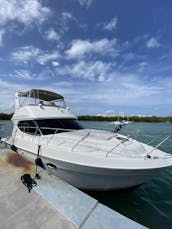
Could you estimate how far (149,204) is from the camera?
491cm

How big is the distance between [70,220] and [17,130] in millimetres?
5287

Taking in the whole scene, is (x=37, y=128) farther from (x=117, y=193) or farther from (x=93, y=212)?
(x=93, y=212)

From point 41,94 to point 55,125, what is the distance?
2.49m

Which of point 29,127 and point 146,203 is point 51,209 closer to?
point 146,203

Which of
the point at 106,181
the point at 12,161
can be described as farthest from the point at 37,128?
the point at 106,181

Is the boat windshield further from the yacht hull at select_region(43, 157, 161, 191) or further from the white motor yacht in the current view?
the yacht hull at select_region(43, 157, 161, 191)

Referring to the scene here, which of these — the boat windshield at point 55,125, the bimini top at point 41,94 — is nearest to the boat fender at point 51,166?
the boat windshield at point 55,125

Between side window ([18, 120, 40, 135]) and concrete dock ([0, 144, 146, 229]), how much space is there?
2.34 meters

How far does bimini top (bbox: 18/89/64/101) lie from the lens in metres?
8.12

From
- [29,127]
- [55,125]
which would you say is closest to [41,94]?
[29,127]

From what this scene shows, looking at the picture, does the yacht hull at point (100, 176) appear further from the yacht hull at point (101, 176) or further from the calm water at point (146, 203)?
the calm water at point (146, 203)

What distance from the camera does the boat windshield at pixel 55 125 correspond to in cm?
629

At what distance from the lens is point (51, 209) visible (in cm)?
308

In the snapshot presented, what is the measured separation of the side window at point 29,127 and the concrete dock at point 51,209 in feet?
7.68
